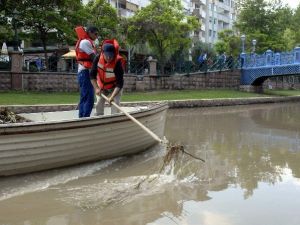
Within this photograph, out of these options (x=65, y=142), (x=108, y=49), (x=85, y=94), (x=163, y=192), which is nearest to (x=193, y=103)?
(x=85, y=94)

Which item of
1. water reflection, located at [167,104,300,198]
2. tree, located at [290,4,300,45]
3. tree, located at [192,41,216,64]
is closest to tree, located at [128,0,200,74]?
tree, located at [192,41,216,64]

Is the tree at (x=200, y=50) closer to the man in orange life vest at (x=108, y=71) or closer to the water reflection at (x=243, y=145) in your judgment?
the water reflection at (x=243, y=145)

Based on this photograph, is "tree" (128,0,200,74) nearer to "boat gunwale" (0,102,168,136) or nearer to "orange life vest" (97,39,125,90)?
"orange life vest" (97,39,125,90)

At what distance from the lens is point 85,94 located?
25.1ft

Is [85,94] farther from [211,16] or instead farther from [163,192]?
[211,16]

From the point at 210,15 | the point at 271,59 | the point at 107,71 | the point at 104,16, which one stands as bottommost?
the point at 107,71

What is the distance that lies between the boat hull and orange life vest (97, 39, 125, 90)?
65 centimetres

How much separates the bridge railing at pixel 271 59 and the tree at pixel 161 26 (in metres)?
4.69

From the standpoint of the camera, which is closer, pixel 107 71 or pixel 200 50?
pixel 107 71

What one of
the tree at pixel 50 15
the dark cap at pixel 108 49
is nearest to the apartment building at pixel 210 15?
the tree at pixel 50 15

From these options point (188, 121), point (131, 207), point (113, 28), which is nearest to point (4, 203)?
point (131, 207)

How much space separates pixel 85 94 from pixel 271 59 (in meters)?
24.4

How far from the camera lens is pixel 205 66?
30297 mm

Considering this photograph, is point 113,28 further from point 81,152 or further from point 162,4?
point 81,152
